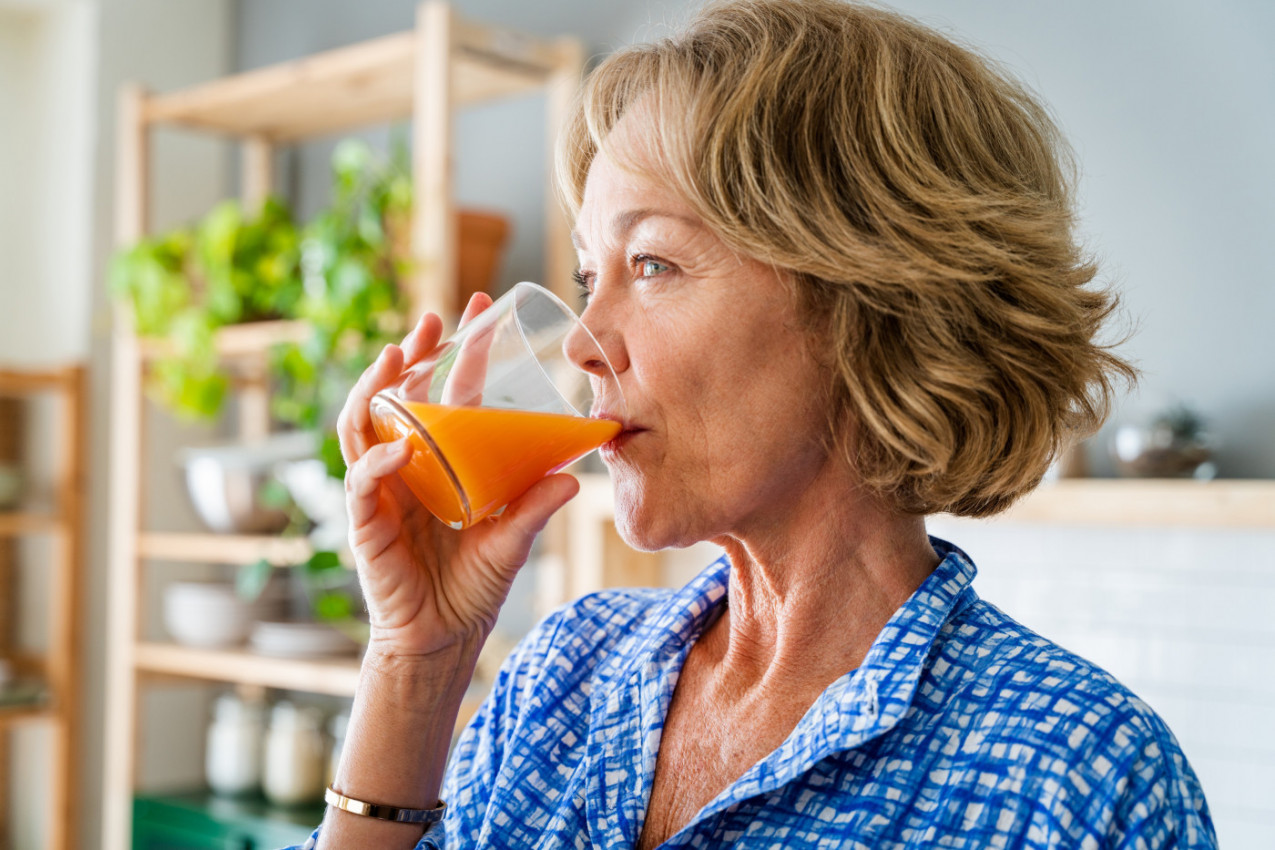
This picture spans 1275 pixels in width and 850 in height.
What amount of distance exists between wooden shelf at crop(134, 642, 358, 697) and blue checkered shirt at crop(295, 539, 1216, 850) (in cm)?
175

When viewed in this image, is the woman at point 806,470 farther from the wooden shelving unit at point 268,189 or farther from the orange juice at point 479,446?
the wooden shelving unit at point 268,189

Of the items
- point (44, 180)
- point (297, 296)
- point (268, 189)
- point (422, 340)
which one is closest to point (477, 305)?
point (422, 340)

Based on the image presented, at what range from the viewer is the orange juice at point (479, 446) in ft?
3.12

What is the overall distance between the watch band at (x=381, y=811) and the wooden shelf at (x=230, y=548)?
1804 mm

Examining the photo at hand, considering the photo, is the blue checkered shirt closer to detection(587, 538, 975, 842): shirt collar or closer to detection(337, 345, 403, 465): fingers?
detection(587, 538, 975, 842): shirt collar

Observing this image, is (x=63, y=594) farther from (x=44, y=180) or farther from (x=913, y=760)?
(x=913, y=760)

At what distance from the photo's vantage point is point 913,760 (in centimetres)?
89

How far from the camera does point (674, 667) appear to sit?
1098 millimetres

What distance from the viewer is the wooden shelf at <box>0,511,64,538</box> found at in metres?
3.52

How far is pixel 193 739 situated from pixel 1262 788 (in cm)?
299

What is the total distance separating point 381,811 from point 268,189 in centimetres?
301

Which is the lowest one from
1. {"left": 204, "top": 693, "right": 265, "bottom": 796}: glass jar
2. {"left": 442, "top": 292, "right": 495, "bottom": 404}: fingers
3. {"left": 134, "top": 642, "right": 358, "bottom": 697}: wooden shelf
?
{"left": 204, "top": 693, "right": 265, "bottom": 796}: glass jar

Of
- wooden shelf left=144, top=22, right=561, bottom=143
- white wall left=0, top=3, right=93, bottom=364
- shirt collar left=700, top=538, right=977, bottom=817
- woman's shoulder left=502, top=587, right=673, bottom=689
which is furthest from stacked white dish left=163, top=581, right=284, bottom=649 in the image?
shirt collar left=700, top=538, right=977, bottom=817

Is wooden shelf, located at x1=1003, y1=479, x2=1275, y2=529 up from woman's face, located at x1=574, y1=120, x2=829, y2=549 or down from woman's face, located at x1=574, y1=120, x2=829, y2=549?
down
